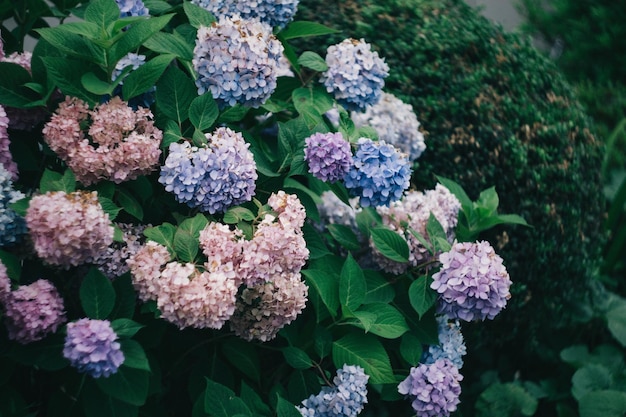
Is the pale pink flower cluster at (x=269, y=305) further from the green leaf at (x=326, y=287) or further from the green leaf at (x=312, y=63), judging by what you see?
the green leaf at (x=312, y=63)

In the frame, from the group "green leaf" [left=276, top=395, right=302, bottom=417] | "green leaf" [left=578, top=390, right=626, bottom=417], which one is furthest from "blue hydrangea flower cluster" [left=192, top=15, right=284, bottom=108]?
"green leaf" [left=578, top=390, right=626, bottom=417]

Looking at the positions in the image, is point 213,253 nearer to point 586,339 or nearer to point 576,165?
point 576,165

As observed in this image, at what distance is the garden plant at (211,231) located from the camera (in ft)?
5.68

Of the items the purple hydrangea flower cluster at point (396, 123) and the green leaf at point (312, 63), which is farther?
the purple hydrangea flower cluster at point (396, 123)

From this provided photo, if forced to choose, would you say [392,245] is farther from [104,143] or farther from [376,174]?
[104,143]

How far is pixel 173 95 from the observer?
6.54 feet

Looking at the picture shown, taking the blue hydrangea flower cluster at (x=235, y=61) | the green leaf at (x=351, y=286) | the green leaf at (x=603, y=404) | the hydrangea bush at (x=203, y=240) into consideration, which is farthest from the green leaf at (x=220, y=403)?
the green leaf at (x=603, y=404)

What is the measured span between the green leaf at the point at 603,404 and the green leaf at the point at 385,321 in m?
1.17

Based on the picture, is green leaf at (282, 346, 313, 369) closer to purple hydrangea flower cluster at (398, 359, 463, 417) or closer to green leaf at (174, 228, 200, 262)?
purple hydrangea flower cluster at (398, 359, 463, 417)

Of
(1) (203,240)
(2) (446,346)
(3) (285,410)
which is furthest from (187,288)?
(2) (446,346)

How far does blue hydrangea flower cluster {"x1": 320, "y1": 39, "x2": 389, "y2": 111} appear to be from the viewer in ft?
7.41

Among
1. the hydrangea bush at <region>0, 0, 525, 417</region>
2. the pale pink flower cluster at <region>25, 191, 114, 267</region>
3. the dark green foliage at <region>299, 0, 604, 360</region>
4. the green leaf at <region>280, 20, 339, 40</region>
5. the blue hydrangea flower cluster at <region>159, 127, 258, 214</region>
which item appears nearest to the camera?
the pale pink flower cluster at <region>25, 191, 114, 267</region>

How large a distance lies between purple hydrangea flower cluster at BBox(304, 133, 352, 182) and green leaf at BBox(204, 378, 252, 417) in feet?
1.94

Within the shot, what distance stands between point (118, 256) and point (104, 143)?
0.28 m
